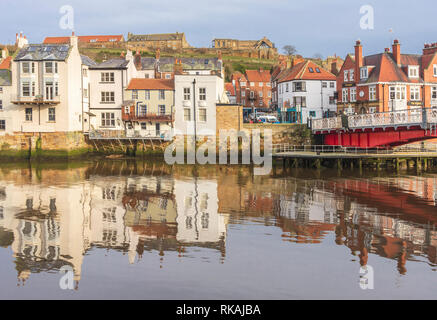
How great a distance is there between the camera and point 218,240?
850 inches

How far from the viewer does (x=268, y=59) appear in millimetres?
135125

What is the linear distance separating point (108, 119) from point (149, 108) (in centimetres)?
512

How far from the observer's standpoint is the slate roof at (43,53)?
56750 millimetres

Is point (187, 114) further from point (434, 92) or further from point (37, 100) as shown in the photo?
point (434, 92)

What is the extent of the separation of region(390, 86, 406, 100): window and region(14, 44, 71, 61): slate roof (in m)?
38.3

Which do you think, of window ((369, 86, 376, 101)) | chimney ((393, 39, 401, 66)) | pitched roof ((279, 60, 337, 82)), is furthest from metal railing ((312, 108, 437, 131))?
pitched roof ((279, 60, 337, 82))

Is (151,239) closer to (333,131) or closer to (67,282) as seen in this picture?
(67,282)

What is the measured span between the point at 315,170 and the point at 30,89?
32275 millimetres

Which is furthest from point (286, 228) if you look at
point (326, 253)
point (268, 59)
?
point (268, 59)

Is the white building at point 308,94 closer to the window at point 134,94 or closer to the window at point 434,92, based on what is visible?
the window at point 434,92

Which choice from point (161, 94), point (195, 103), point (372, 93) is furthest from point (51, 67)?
point (372, 93)

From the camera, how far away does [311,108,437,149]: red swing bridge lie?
4172 centimetres

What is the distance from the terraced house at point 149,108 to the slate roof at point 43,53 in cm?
852
